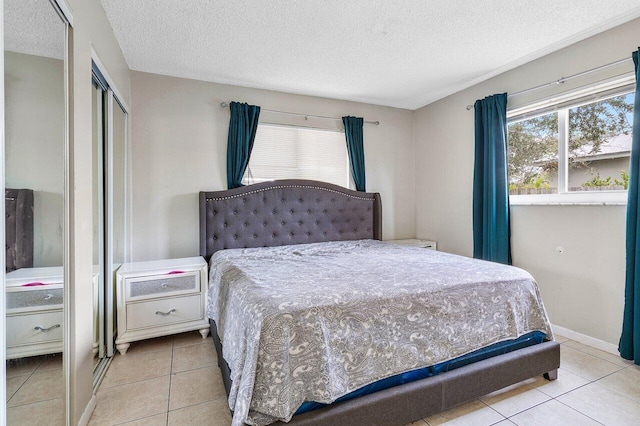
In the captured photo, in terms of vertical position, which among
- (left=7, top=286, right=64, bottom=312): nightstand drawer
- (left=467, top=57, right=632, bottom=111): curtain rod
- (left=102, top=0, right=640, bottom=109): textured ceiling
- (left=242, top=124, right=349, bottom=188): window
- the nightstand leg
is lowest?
the nightstand leg

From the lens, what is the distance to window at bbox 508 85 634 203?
2.44 m

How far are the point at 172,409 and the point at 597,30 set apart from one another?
4010mm

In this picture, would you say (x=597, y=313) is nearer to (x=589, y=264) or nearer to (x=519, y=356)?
(x=589, y=264)

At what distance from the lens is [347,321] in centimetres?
148

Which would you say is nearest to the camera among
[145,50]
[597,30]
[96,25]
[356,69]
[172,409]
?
[172,409]

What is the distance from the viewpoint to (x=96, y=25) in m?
1.93

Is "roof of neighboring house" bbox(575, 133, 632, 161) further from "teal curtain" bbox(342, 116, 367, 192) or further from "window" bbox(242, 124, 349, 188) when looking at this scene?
"window" bbox(242, 124, 349, 188)

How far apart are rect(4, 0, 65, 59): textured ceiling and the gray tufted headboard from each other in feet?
6.11

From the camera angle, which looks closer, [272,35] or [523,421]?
[523,421]

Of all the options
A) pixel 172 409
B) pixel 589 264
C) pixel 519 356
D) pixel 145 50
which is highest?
pixel 145 50

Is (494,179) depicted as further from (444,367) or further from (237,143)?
(237,143)

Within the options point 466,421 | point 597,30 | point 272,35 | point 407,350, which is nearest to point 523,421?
point 466,421

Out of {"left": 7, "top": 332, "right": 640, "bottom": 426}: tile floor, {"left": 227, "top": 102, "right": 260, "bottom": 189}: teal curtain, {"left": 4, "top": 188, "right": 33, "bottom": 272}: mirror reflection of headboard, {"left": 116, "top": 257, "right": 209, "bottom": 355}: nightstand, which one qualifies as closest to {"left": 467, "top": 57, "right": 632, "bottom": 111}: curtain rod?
{"left": 7, "top": 332, "right": 640, "bottom": 426}: tile floor

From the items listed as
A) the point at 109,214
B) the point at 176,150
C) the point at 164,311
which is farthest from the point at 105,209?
the point at 176,150
